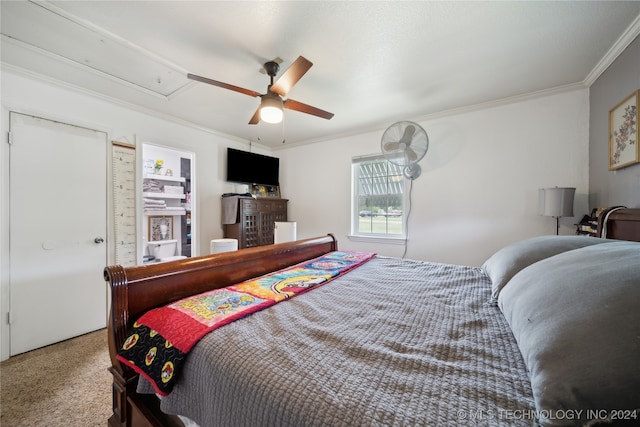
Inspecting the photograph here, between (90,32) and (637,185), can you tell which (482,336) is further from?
(90,32)

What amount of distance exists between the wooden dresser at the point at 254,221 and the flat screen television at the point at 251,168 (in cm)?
45

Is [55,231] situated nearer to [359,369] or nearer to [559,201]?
[359,369]

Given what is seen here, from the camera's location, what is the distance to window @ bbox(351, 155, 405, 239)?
3.41 metres

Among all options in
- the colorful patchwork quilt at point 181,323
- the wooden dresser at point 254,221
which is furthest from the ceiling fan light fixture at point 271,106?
the wooden dresser at point 254,221

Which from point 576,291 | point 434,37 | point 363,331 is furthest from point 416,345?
point 434,37

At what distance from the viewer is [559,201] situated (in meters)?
2.15

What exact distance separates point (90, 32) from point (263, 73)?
1.19 m

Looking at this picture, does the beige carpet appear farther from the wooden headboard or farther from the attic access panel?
the wooden headboard

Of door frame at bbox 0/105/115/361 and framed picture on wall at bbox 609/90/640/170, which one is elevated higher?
framed picture on wall at bbox 609/90/640/170

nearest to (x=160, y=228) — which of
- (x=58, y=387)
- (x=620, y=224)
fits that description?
(x=58, y=387)

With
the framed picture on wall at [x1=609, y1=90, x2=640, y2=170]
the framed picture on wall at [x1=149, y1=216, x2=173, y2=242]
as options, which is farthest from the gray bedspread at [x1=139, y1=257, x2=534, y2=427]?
the framed picture on wall at [x1=149, y1=216, x2=173, y2=242]

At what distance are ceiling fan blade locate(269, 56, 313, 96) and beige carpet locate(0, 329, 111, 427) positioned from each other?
7.99 ft

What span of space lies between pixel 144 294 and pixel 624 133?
3301 mm

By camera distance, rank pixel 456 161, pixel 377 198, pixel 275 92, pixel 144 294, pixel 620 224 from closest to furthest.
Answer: pixel 144 294 < pixel 620 224 < pixel 275 92 < pixel 456 161 < pixel 377 198
